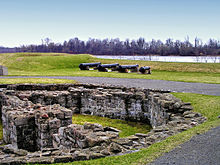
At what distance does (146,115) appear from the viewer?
14.6 m

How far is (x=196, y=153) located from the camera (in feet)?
19.1

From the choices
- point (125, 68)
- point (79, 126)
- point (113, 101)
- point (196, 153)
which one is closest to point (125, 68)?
point (125, 68)

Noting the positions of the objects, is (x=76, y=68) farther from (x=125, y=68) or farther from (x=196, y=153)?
A: (x=196, y=153)

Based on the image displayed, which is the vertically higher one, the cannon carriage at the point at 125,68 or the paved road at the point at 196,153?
the cannon carriage at the point at 125,68

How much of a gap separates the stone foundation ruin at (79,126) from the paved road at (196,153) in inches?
42.0

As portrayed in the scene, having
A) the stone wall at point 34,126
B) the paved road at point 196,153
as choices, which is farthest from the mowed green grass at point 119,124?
the paved road at point 196,153

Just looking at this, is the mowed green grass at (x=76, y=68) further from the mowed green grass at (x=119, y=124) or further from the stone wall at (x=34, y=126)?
the stone wall at (x=34, y=126)

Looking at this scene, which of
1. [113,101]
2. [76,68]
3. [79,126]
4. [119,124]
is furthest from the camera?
[76,68]

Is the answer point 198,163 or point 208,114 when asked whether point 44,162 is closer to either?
point 198,163

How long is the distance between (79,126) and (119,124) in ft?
21.2

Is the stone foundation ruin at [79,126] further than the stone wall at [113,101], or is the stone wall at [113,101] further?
the stone wall at [113,101]

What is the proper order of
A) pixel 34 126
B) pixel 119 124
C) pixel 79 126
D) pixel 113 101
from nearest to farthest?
pixel 79 126
pixel 34 126
pixel 119 124
pixel 113 101

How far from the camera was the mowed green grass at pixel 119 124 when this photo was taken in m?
12.9

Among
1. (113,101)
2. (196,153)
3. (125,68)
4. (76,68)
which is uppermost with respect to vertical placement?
(125,68)
